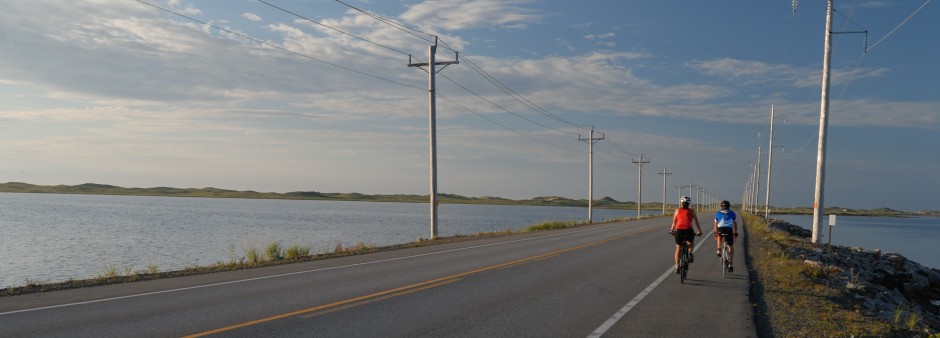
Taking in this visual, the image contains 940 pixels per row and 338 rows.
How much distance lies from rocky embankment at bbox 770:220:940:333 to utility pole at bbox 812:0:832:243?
1435 mm

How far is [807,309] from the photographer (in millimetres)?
10906

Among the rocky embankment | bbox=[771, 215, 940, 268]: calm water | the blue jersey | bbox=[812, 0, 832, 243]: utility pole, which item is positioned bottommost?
bbox=[771, 215, 940, 268]: calm water

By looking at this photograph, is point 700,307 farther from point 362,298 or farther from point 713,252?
point 713,252

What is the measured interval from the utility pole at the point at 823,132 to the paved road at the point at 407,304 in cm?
912

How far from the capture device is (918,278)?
24.8 meters

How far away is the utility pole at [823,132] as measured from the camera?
2314 centimetres

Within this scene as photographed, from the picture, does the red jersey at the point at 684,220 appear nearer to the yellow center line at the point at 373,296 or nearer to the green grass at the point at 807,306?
the green grass at the point at 807,306

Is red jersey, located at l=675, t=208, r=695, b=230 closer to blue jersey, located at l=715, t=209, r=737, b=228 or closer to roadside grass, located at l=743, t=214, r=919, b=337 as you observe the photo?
blue jersey, located at l=715, t=209, r=737, b=228

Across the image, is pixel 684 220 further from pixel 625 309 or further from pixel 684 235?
pixel 625 309

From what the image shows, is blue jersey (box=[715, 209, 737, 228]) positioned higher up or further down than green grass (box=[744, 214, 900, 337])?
Result: higher up

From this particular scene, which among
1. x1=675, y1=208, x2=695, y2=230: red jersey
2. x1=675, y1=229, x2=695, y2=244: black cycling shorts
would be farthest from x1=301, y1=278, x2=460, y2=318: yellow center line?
x1=675, y1=208, x2=695, y2=230: red jersey

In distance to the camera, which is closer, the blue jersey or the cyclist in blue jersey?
the cyclist in blue jersey

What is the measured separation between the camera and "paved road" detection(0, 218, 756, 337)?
8.34 meters

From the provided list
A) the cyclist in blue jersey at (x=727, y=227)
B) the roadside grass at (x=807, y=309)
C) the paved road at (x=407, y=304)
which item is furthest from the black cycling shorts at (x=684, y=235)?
the roadside grass at (x=807, y=309)
